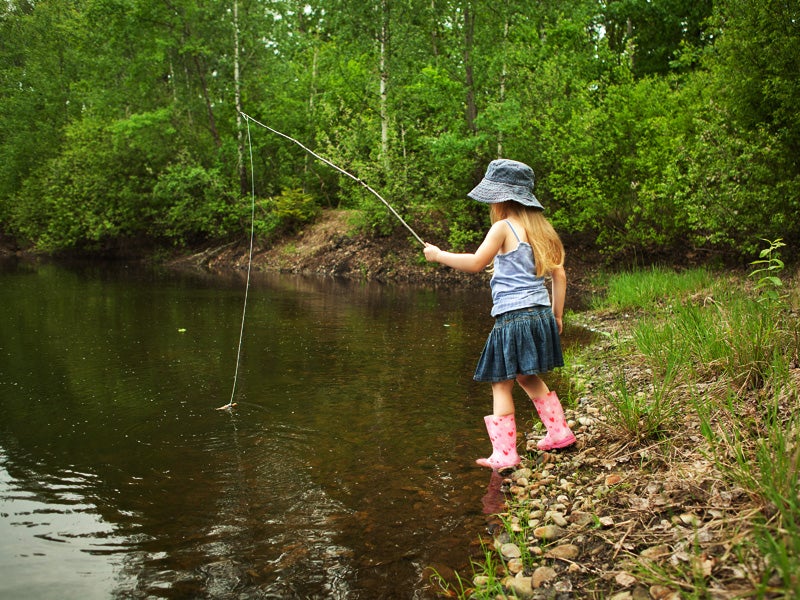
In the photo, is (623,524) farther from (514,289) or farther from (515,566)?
(514,289)

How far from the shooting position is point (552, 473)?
393 centimetres

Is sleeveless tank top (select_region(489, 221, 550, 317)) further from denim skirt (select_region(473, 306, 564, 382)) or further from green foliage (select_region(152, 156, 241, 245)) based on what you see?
green foliage (select_region(152, 156, 241, 245))

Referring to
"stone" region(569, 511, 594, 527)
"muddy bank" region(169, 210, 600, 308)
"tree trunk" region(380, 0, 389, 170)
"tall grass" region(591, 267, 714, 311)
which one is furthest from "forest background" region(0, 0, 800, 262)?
"stone" region(569, 511, 594, 527)

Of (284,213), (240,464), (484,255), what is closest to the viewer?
(484,255)

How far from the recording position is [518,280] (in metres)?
4.02

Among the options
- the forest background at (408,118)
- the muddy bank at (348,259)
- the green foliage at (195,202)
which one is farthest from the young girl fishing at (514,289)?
the green foliage at (195,202)

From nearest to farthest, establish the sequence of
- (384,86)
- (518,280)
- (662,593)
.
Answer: (662,593) → (518,280) → (384,86)

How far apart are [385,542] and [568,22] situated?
58.9 ft

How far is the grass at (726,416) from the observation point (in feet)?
7.34

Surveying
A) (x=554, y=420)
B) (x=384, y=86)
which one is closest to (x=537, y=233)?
(x=554, y=420)

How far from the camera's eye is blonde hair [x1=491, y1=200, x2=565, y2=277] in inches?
157

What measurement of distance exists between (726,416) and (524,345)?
1.21 metres

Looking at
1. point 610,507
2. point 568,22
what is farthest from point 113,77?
point 610,507

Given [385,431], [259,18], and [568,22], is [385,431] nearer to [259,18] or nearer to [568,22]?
[568,22]
